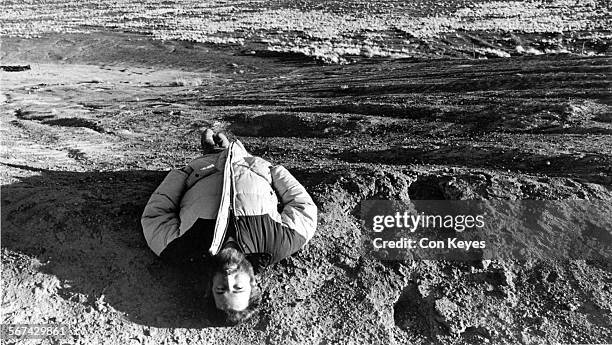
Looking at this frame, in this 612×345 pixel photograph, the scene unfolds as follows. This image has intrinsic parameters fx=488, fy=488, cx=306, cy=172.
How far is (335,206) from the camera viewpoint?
4848 millimetres

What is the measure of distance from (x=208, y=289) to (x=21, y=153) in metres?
5.29

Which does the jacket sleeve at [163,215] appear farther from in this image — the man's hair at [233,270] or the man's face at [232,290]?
the man's face at [232,290]

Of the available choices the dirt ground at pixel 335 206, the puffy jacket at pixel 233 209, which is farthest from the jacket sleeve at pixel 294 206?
the dirt ground at pixel 335 206

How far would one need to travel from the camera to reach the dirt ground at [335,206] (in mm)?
3918

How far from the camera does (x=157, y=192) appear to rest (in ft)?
13.8

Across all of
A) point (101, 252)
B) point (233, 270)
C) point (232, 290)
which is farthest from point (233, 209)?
point (101, 252)

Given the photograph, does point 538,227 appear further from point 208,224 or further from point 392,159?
point 208,224

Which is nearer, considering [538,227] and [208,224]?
[208,224]

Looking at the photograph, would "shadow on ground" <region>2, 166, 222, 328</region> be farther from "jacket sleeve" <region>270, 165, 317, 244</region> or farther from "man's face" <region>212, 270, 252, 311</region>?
"jacket sleeve" <region>270, 165, 317, 244</region>

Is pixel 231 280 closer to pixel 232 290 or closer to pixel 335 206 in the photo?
pixel 232 290

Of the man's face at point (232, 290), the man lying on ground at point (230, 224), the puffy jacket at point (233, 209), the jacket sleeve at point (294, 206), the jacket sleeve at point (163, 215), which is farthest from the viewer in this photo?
the jacket sleeve at point (294, 206)

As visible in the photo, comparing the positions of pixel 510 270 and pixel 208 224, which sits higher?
pixel 208 224

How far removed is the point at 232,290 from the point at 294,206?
95cm

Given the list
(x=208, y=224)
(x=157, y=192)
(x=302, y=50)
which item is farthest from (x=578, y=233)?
(x=302, y=50)
